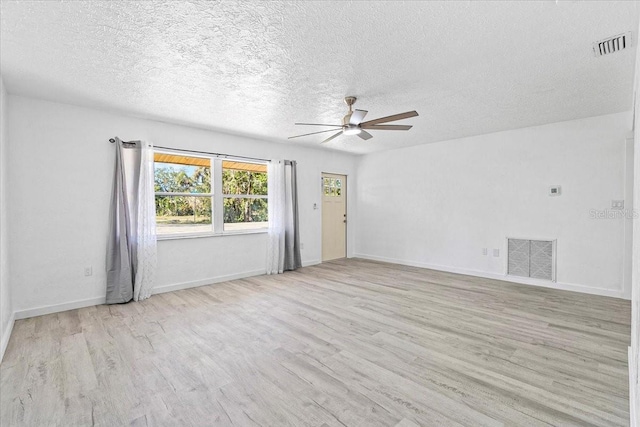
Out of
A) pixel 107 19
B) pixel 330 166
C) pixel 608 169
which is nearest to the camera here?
pixel 107 19

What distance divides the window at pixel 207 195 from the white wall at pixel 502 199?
2865 mm

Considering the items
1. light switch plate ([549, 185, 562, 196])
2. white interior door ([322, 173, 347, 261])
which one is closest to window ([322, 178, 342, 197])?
white interior door ([322, 173, 347, 261])

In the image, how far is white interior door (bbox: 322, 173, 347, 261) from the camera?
671cm

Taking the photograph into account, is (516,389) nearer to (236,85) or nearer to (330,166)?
(236,85)

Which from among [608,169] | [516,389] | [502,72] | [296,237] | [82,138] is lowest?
[516,389]

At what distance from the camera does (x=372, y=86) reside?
304 centimetres

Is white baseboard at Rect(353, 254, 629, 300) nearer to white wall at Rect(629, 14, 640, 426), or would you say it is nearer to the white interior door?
the white interior door

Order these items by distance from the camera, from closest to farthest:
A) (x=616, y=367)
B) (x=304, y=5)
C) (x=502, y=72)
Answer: (x=304, y=5) < (x=616, y=367) < (x=502, y=72)

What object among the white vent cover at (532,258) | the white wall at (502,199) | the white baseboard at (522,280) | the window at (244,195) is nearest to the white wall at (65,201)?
the window at (244,195)

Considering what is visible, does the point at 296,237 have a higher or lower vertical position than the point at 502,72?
lower

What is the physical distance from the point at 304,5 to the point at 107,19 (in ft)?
4.38

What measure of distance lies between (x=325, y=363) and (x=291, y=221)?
141 inches

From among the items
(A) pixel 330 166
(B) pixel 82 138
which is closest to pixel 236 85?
(B) pixel 82 138

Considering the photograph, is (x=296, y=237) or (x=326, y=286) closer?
(x=326, y=286)
